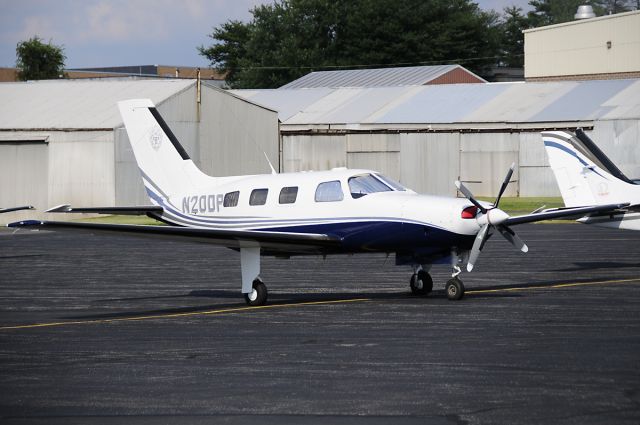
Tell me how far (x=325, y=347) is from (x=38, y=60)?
331 feet

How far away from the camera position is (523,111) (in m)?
58.7

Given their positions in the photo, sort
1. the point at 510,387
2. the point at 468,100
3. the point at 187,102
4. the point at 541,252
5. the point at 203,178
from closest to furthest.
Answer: the point at 510,387 < the point at 203,178 < the point at 541,252 < the point at 187,102 < the point at 468,100

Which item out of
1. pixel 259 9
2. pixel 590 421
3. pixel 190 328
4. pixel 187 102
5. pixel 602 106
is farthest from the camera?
pixel 259 9

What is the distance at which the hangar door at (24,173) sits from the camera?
53.2m

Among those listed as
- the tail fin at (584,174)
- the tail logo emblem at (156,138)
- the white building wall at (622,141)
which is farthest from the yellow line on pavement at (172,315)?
the white building wall at (622,141)

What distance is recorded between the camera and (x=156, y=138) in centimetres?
2334

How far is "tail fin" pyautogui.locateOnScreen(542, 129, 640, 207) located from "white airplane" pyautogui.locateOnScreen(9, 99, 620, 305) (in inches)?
103

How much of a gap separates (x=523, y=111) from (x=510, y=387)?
48838mm

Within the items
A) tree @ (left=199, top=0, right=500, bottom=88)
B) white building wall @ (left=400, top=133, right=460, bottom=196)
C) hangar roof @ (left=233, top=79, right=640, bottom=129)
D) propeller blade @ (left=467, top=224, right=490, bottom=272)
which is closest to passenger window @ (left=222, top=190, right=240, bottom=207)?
propeller blade @ (left=467, top=224, right=490, bottom=272)

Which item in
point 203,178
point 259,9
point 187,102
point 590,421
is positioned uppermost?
point 259,9

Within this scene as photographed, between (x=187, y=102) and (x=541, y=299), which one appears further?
(x=187, y=102)

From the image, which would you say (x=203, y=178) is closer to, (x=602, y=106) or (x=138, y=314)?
(x=138, y=314)

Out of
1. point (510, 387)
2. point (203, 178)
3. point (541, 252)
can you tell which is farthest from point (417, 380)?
point (541, 252)

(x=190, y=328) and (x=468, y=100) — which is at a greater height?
(x=468, y=100)
